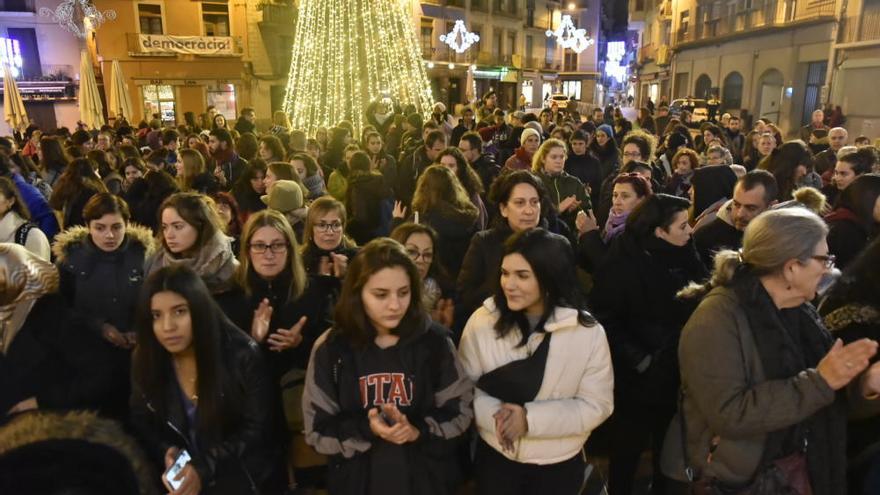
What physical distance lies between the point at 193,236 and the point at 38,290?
1014 millimetres

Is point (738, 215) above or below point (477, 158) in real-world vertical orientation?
below

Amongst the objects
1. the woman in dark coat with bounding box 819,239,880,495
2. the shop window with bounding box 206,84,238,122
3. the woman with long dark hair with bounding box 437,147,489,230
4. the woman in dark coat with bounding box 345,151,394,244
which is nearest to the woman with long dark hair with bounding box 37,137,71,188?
the woman in dark coat with bounding box 345,151,394,244

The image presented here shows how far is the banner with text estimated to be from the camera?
24.2 meters

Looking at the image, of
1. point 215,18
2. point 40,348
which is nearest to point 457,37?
point 215,18

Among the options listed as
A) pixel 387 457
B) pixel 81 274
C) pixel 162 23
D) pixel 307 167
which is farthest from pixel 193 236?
pixel 162 23

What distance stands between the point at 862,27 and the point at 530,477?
66.8ft

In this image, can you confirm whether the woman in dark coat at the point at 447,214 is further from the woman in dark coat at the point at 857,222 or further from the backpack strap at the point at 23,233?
the backpack strap at the point at 23,233

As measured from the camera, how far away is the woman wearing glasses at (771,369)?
1997 millimetres

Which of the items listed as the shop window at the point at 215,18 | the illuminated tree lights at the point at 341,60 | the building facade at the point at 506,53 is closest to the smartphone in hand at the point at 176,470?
the illuminated tree lights at the point at 341,60

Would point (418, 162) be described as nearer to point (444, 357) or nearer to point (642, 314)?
point (642, 314)

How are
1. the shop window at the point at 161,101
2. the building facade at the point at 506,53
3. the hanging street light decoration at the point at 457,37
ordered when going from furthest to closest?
the building facade at the point at 506,53, the hanging street light decoration at the point at 457,37, the shop window at the point at 161,101

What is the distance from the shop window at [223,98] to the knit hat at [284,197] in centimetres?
2416

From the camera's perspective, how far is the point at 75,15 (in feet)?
81.4

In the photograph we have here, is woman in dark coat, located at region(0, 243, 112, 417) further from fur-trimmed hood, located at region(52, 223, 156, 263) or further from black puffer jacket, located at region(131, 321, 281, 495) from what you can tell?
fur-trimmed hood, located at region(52, 223, 156, 263)
